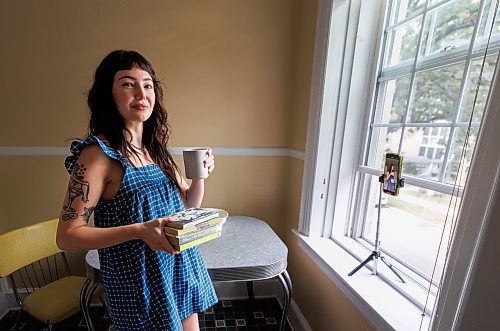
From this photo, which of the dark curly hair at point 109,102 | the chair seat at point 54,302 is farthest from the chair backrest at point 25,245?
the dark curly hair at point 109,102

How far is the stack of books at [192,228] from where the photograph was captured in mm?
594

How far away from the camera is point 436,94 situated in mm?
917

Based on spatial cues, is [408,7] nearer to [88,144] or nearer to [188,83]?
[188,83]

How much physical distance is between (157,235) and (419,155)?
1.00 meters

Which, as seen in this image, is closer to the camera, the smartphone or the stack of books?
the stack of books

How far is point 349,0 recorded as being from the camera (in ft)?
3.95

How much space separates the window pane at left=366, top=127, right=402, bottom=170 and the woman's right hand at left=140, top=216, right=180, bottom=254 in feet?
3.32

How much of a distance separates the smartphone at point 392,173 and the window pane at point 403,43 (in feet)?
1.44

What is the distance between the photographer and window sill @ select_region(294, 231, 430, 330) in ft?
2.70

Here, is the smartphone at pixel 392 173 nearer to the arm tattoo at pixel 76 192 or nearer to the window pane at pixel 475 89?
the window pane at pixel 475 89

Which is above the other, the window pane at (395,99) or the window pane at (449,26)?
the window pane at (449,26)

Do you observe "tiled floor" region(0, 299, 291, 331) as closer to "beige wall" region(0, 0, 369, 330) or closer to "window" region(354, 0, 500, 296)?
"beige wall" region(0, 0, 369, 330)

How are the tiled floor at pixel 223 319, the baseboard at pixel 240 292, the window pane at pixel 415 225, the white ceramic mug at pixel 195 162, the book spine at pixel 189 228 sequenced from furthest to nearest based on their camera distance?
the baseboard at pixel 240 292
the tiled floor at pixel 223 319
the window pane at pixel 415 225
the white ceramic mug at pixel 195 162
the book spine at pixel 189 228

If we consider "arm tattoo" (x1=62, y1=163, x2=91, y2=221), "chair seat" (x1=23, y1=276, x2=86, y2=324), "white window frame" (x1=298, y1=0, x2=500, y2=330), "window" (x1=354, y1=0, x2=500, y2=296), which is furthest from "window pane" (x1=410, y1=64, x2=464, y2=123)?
"chair seat" (x1=23, y1=276, x2=86, y2=324)
